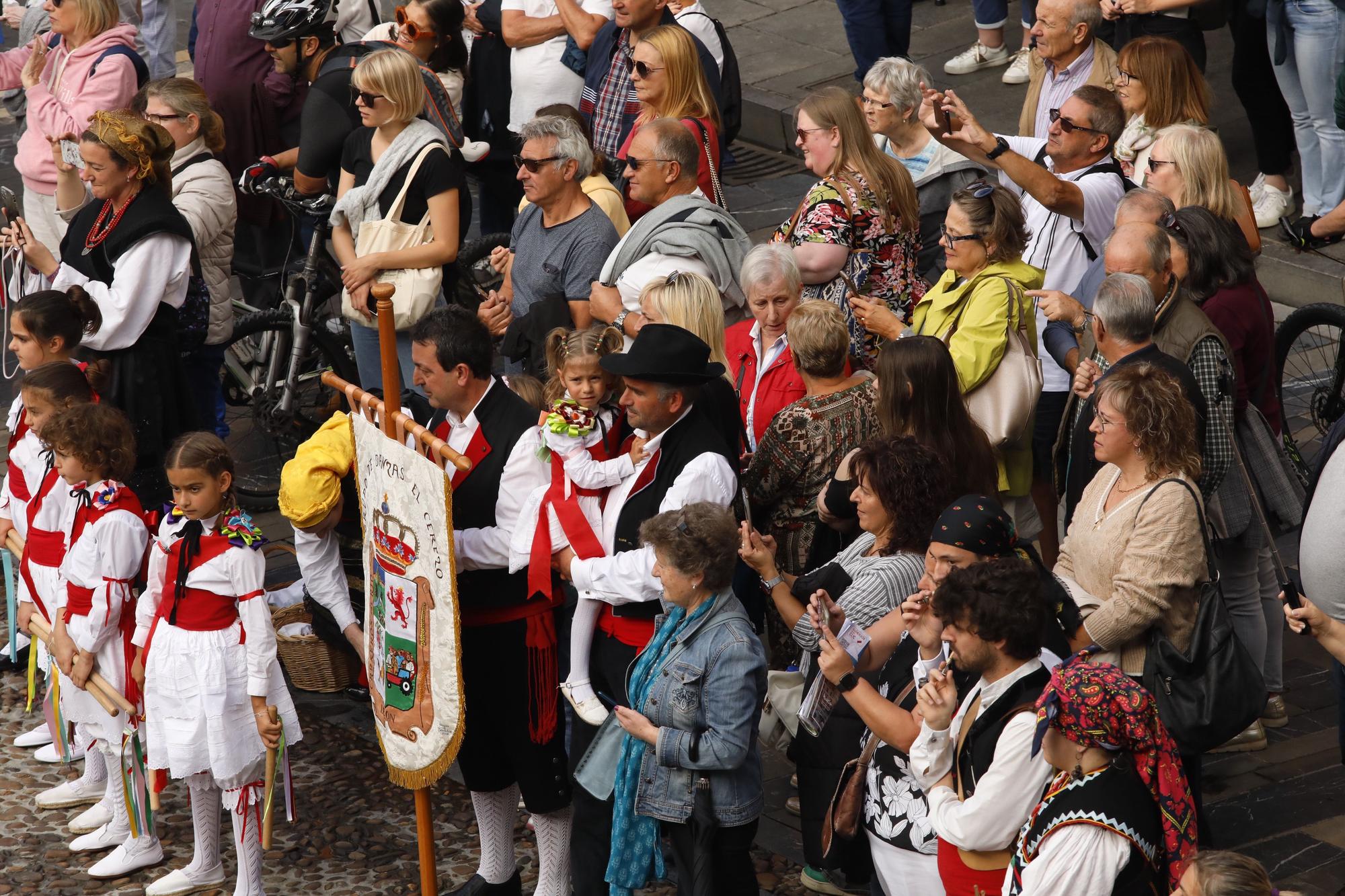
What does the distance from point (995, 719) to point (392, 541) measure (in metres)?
2.01

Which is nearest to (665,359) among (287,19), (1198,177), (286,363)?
(1198,177)

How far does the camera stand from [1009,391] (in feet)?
19.8

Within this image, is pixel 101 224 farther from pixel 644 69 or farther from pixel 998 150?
pixel 998 150

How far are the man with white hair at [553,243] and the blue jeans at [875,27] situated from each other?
444cm

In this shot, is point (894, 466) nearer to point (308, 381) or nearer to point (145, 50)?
point (308, 381)

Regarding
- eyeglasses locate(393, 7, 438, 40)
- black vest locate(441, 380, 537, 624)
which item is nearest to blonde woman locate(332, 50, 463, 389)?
eyeglasses locate(393, 7, 438, 40)

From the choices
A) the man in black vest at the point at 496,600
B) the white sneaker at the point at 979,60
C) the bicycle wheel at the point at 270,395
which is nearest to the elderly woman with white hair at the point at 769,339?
the man in black vest at the point at 496,600

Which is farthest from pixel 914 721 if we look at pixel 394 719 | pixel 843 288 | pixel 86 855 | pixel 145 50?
pixel 145 50

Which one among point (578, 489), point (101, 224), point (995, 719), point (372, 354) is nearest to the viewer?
point (995, 719)

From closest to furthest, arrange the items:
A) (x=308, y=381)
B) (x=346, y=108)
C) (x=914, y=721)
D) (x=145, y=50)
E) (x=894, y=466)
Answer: (x=914, y=721), (x=894, y=466), (x=346, y=108), (x=308, y=381), (x=145, y=50)

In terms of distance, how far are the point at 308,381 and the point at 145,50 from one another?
4.38m

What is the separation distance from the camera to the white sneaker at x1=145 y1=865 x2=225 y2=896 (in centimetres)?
599

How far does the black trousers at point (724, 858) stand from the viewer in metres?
4.99

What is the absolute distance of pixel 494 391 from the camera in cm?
566
